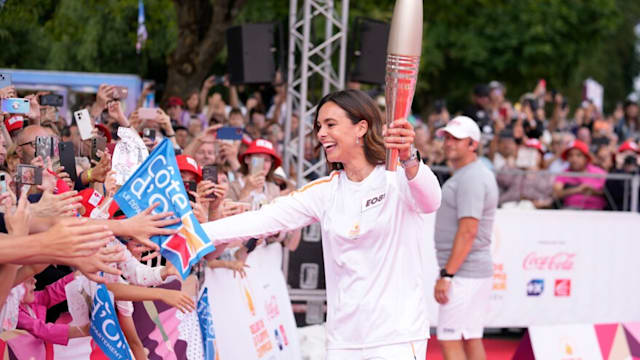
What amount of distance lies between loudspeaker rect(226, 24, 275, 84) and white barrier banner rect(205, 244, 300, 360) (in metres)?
3.26

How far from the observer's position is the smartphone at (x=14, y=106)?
4984 millimetres

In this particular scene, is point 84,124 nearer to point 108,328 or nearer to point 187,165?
point 187,165

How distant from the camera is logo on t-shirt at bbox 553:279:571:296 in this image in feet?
36.0

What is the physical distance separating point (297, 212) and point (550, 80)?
2461 cm

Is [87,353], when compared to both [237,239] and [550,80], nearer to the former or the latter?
[237,239]

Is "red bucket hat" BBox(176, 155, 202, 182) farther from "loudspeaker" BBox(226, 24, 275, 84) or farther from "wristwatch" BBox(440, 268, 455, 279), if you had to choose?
"loudspeaker" BBox(226, 24, 275, 84)

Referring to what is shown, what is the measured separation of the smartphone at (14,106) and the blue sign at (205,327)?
1889 mm

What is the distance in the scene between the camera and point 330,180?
475 centimetres

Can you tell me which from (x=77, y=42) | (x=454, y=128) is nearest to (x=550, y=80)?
(x=77, y=42)

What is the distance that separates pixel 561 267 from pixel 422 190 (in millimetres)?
7251

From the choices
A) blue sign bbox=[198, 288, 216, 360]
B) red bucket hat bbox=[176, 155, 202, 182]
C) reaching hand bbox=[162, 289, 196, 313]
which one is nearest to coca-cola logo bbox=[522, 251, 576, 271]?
blue sign bbox=[198, 288, 216, 360]

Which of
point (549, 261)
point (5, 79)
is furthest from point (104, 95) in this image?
point (549, 261)

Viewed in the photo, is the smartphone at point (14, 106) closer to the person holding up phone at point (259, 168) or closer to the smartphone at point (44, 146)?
the smartphone at point (44, 146)

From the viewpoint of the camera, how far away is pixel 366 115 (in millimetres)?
4711
